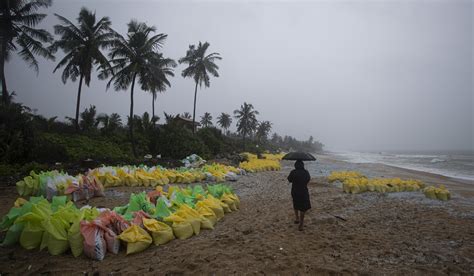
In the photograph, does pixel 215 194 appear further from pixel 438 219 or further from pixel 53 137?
pixel 53 137

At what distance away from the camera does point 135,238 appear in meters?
3.58

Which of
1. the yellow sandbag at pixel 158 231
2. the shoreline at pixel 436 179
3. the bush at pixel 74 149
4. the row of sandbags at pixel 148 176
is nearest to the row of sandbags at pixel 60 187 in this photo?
the row of sandbags at pixel 148 176

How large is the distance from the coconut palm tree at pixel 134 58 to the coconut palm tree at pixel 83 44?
839 millimetres

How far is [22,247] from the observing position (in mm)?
3582

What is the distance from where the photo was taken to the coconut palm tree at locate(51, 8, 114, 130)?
1769 centimetres

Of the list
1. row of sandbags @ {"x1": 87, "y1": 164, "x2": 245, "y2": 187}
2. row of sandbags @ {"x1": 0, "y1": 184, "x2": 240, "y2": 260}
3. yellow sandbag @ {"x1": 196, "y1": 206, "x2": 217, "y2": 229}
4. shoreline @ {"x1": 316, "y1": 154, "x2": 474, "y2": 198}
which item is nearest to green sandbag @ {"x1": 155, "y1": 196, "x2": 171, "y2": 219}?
row of sandbags @ {"x1": 0, "y1": 184, "x2": 240, "y2": 260}

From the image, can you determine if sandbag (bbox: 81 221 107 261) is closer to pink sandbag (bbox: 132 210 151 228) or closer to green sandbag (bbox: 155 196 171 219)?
pink sandbag (bbox: 132 210 151 228)

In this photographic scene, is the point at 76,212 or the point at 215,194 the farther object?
the point at 215,194

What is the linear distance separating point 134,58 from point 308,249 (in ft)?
60.2

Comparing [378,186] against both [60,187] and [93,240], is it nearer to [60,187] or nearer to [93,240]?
[93,240]

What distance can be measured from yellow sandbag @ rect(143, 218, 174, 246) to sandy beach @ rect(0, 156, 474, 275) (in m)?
0.10

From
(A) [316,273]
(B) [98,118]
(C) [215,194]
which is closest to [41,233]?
(C) [215,194]

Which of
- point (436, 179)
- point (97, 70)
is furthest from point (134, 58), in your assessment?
point (436, 179)

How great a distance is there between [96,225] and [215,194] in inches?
119
